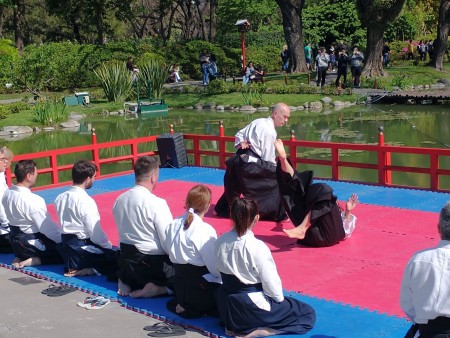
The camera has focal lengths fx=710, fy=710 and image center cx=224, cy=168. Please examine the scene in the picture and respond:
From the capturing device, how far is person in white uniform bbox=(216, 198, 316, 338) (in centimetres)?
593

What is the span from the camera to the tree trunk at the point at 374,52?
3359 centimetres

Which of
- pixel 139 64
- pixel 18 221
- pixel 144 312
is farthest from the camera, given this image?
pixel 139 64

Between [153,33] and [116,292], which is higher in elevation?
[153,33]

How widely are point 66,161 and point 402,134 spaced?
33.7ft

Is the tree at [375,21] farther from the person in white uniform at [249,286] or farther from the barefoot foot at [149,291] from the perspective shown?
the person in white uniform at [249,286]

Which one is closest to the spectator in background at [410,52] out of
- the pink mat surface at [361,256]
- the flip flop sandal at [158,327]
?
the pink mat surface at [361,256]

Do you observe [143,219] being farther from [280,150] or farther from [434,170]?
[434,170]

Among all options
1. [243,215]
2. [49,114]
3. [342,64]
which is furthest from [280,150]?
[342,64]

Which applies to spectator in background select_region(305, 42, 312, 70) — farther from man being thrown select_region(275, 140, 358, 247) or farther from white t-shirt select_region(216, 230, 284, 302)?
white t-shirt select_region(216, 230, 284, 302)

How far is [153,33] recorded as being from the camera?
6662cm

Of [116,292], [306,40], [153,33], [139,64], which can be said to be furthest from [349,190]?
[153,33]

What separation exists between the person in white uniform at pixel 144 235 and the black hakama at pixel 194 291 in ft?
1.81

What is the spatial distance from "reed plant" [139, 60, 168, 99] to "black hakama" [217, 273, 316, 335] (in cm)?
2847

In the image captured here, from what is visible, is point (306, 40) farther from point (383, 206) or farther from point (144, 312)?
point (144, 312)
